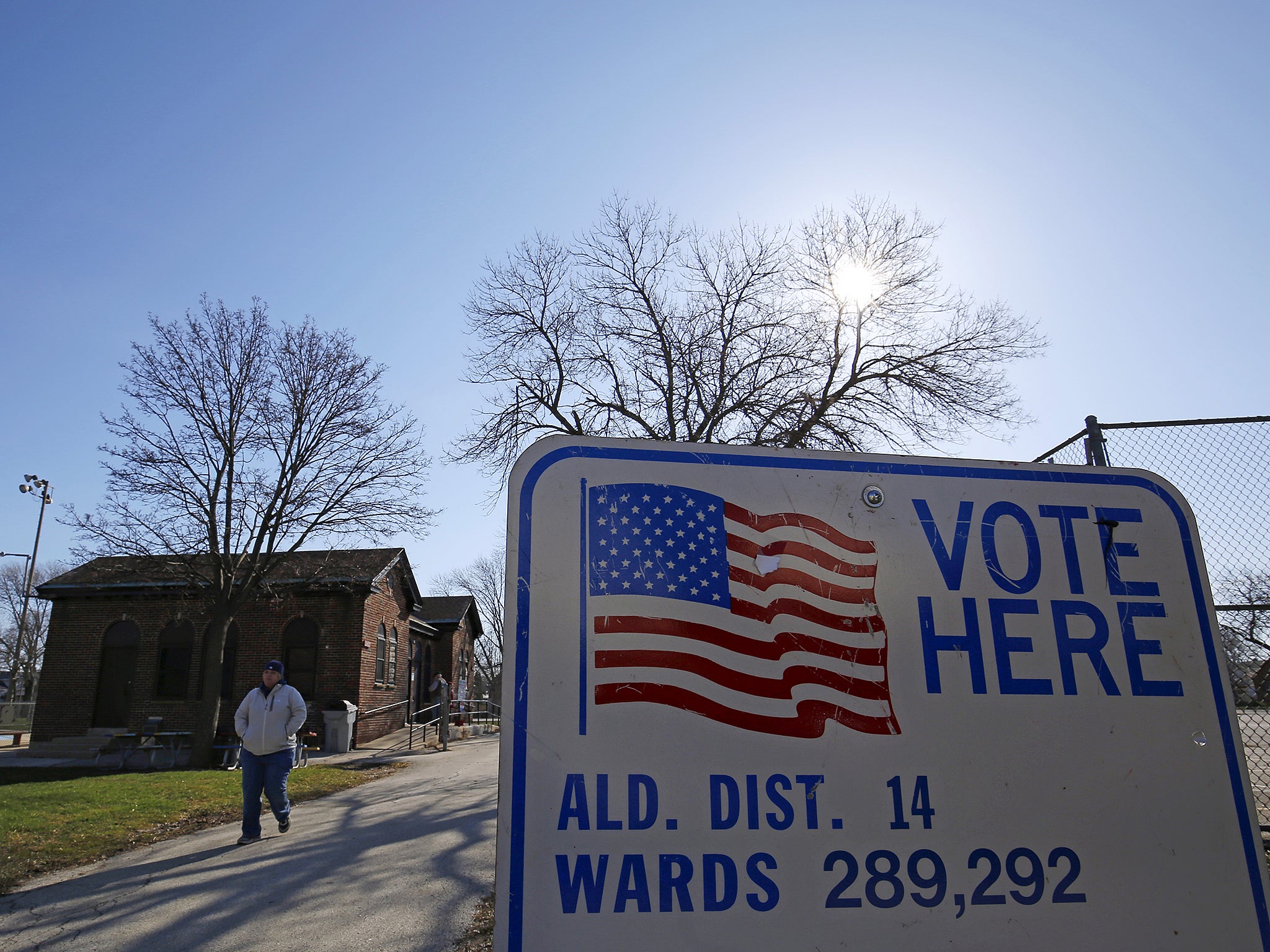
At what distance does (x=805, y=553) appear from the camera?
171 centimetres

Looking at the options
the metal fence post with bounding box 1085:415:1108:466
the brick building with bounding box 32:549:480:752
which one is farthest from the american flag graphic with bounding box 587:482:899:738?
the brick building with bounding box 32:549:480:752

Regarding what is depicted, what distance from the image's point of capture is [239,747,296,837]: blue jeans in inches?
290

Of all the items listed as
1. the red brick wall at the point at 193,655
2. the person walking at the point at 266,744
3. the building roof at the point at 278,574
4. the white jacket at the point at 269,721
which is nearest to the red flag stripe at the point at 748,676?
the white jacket at the point at 269,721

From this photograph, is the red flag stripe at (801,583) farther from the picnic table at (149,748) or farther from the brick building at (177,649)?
the brick building at (177,649)

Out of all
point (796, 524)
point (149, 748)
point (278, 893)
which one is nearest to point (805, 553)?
point (796, 524)

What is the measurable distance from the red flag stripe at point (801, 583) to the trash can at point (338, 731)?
19.6m

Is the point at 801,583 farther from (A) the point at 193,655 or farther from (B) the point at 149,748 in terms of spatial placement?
(A) the point at 193,655

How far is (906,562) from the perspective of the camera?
1.76 meters

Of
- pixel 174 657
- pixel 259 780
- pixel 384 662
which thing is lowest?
pixel 259 780

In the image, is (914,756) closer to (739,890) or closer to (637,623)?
(739,890)

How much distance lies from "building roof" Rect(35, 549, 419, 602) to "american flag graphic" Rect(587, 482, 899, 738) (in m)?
18.6

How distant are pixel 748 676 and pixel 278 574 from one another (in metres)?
21.9

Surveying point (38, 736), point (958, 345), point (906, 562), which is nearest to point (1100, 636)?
point (906, 562)

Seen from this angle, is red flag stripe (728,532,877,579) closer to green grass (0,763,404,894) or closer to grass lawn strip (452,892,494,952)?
grass lawn strip (452,892,494,952)
